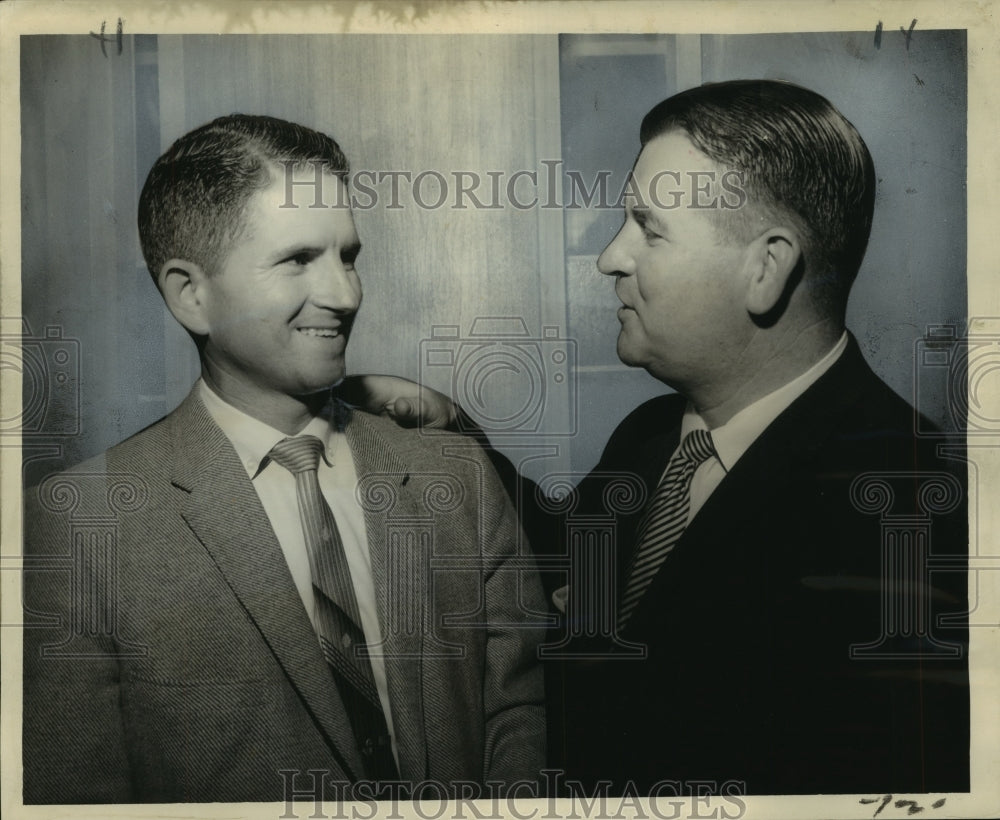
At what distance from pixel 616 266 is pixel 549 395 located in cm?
35

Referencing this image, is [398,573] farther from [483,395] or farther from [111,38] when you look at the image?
[111,38]

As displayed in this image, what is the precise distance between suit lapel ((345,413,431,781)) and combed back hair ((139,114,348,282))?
55 cm

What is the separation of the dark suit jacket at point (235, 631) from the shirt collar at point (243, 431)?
0.02 metres

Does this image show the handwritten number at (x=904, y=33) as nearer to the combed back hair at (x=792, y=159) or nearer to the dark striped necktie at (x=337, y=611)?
the combed back hair at (x=792, y=159)

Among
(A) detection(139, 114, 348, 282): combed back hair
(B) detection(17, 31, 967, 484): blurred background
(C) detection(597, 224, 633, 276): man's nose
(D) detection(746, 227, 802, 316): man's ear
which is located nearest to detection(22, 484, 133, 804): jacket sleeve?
(B) detection(17, 31, 967, 484): blurred background

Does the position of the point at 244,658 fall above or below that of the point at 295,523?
below

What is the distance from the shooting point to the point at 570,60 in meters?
2.66

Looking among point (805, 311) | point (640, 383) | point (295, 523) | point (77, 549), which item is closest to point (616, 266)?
point (640, 383)

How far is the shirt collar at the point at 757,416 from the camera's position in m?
2.62

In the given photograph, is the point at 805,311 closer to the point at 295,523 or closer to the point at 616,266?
the point at 616,266

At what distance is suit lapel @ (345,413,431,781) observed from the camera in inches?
103

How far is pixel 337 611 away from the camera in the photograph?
2.59m

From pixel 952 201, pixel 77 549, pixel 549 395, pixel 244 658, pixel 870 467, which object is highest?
pixel 952 201

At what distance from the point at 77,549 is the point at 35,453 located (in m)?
0.25
